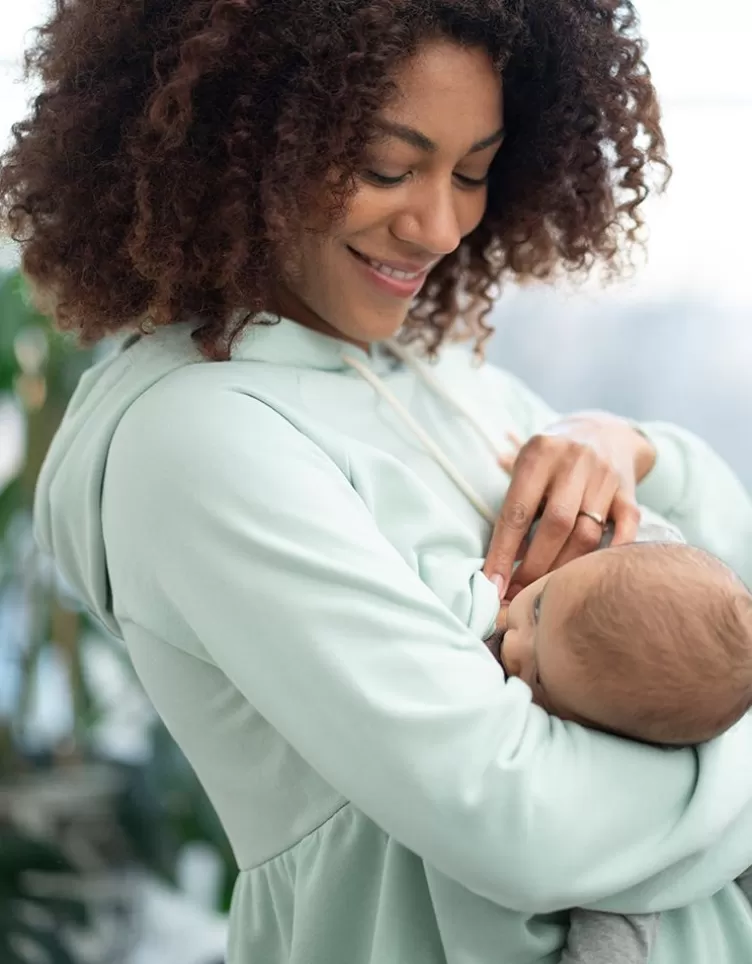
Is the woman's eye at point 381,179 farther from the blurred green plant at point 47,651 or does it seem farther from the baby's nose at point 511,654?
the blurred green plant at point 47,651

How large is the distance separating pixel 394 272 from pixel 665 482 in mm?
493

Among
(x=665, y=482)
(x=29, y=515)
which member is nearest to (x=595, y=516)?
(x=665, y=482)

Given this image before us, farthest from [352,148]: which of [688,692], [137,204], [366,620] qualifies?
[688,692]

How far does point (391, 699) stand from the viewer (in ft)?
2.84

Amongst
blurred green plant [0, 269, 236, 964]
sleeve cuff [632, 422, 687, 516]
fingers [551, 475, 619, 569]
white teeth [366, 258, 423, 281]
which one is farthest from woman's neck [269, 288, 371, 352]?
blurred green plant [0, 269, 236, 964]

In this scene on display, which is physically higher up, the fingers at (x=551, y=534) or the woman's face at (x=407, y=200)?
the woman's face at (x=407, y=200)

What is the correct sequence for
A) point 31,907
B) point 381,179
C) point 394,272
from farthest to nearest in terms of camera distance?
point 31,907 < point 394,272 < point 381,179

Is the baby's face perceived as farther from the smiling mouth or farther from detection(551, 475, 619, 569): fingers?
the smiling mouth

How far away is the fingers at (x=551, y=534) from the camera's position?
3.81 feet

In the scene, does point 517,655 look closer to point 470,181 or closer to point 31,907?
point 470,181

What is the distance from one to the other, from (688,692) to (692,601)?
8cm

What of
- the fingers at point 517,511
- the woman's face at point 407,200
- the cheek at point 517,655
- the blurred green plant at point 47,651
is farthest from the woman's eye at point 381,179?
the blurred green plant at point 47,651

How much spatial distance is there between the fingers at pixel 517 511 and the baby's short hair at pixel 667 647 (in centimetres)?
19

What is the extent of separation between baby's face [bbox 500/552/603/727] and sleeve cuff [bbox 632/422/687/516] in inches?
16.5
